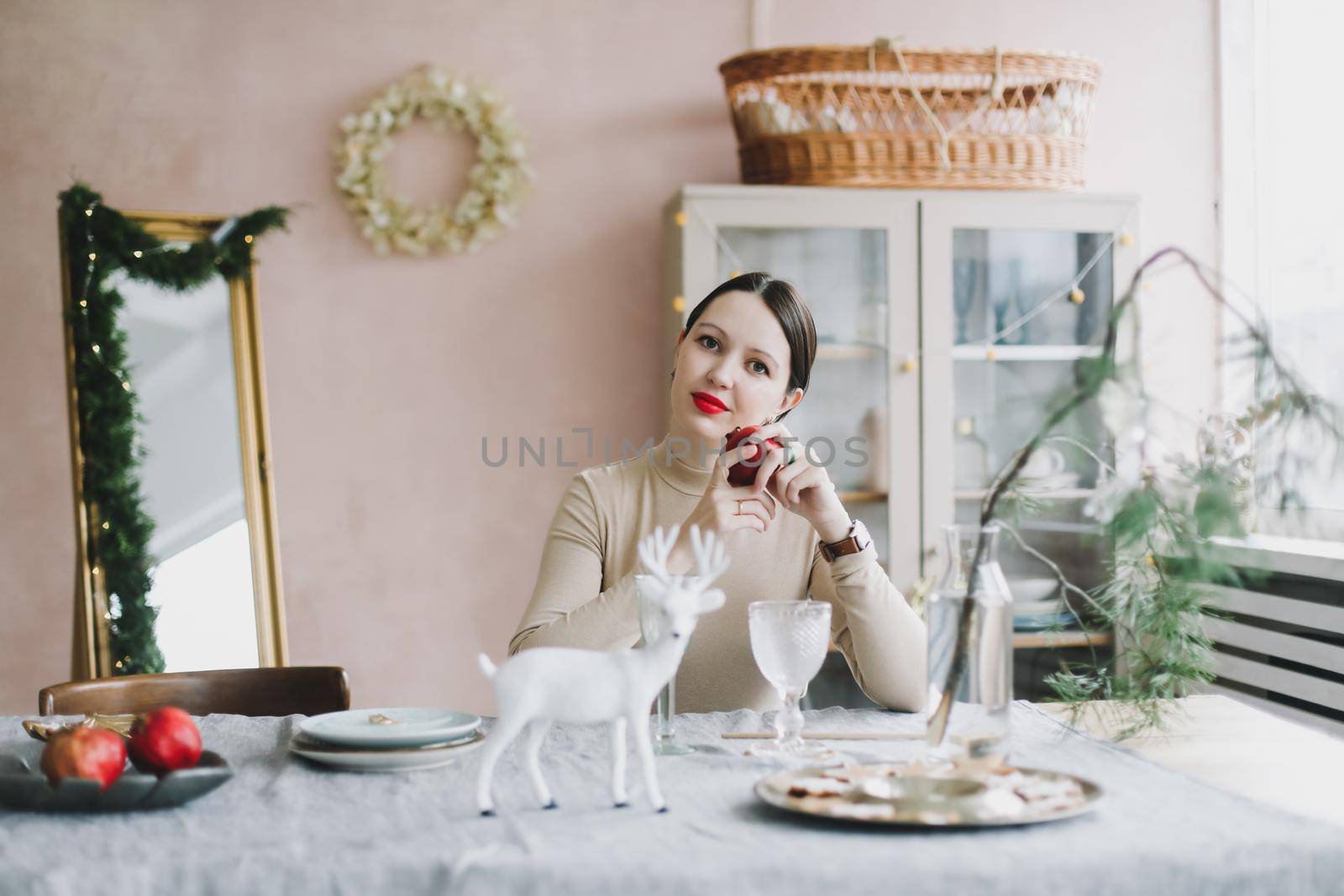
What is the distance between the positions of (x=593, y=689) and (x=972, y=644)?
361 millimetres

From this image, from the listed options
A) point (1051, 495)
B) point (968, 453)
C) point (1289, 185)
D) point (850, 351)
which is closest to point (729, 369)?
point (850, 351)

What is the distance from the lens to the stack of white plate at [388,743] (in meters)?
1.17

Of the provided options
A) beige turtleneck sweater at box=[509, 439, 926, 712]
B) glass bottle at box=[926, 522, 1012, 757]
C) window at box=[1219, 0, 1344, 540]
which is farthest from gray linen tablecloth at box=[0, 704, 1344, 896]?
window at box=[1219, 0, 1344, 540]

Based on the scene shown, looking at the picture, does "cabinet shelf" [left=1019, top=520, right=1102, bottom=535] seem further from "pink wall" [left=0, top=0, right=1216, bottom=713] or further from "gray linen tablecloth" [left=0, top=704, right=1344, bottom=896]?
"gray linen tablecloth" [left=0, top=704, right=1344, bottom=896]

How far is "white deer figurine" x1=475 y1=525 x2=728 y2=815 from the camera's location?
1.00 m

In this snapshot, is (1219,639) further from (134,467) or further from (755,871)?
(134,467)

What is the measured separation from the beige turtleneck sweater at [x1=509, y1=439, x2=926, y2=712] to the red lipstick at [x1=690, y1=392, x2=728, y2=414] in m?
0.16

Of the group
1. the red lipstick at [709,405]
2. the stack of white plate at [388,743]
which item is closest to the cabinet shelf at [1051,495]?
the red lipstick at [709,405]

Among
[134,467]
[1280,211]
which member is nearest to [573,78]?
[134,467]

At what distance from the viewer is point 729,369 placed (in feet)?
5.90

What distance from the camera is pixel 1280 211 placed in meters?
3.05

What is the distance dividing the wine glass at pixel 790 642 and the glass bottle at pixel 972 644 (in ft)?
0.39

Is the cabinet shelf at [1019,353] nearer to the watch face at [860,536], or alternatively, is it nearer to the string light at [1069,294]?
the string light at [1069,294]

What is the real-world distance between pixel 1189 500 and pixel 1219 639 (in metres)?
1.74
